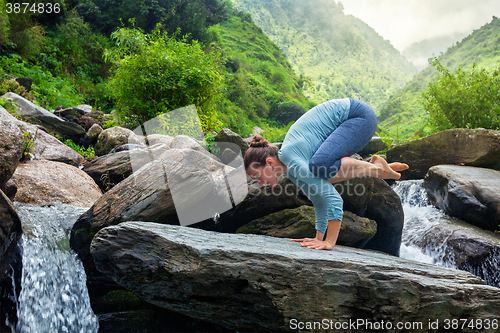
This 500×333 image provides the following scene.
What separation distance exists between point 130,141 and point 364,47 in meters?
102

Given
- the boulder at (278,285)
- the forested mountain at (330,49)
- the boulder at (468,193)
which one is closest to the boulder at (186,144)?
the boulder at (278,285)

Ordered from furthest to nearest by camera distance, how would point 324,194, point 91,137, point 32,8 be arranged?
point 32,8 < point 91,137 < point 324,194

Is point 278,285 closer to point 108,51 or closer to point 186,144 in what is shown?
point 186,144

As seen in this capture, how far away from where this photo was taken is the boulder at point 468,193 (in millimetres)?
5273

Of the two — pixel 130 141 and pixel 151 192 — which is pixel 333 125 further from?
pixel 130 141

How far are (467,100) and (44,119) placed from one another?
12.3 meters

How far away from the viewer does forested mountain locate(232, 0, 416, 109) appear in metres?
65.4

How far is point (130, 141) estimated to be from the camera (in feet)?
22.7

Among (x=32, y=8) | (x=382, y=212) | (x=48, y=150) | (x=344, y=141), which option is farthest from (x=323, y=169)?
(x=32, y=8)

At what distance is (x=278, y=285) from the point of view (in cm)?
204

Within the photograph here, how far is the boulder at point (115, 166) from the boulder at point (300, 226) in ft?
8.72

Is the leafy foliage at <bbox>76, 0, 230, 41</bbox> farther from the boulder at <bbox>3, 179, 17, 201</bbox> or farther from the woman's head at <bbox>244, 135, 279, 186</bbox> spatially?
the woman's head at <bbox>244, 135, 279, 186</bbox>

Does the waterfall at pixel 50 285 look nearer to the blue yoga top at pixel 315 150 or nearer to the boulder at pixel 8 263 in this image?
the boulder at pixel 8 263

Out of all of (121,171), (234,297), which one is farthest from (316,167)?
(121,171)
